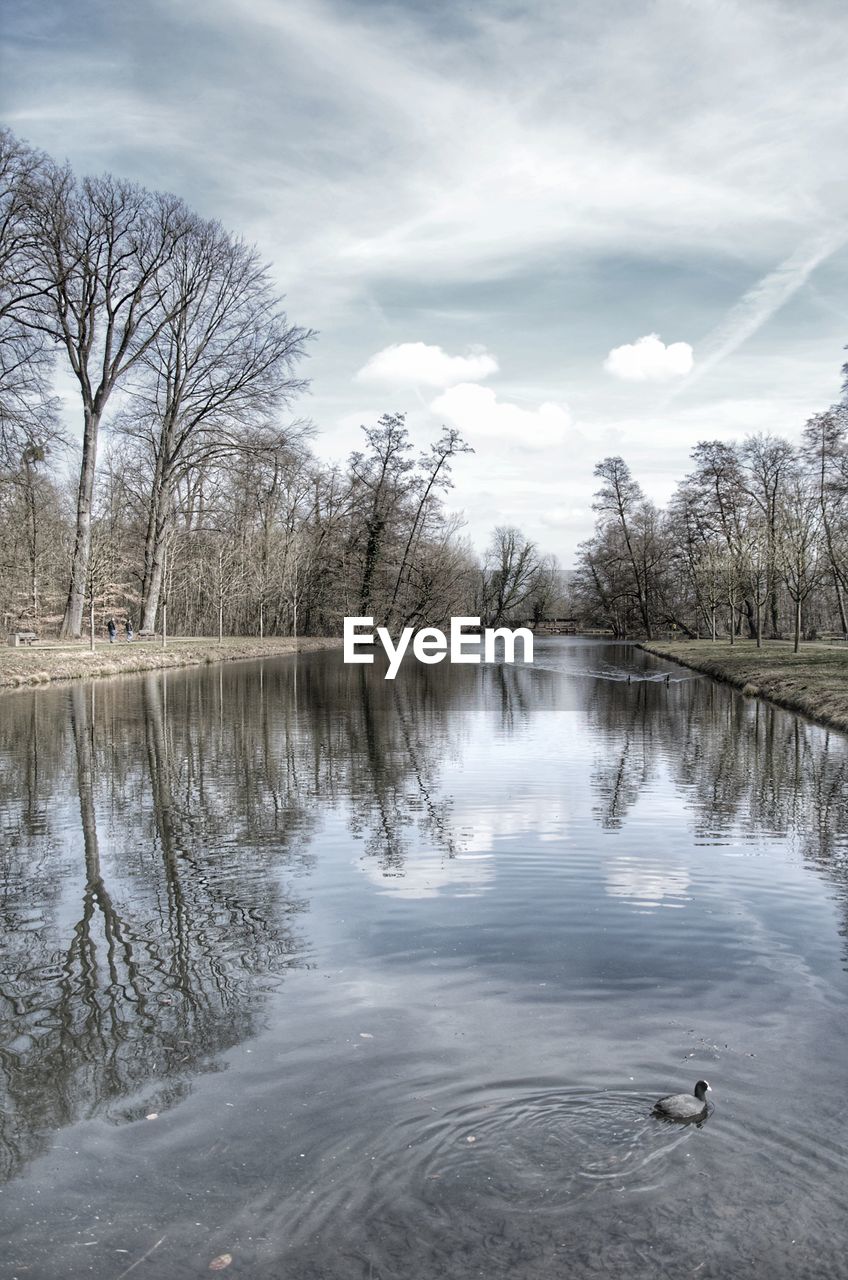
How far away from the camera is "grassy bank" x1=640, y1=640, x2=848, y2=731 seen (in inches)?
819

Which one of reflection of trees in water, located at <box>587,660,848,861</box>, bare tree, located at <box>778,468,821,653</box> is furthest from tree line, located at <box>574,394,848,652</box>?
reflection of trees in water, located at <box>587,660,848,861</box>

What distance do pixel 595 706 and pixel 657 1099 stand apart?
762 inches

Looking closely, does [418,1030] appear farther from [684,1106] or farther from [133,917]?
[133,917]

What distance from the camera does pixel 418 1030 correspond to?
16.7 ft

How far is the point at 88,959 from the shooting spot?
19.9 ft

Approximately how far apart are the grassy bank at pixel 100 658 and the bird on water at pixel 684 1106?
23.2 metres

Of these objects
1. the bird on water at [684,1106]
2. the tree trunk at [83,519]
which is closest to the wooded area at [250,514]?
the tree trunk at [83,519]

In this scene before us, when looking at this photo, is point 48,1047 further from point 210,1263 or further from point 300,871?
point 300,871

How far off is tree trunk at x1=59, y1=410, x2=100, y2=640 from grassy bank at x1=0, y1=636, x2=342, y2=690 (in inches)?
55.5

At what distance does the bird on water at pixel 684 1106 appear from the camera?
4172 mm

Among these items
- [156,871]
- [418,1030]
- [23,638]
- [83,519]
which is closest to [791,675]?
[83,519]

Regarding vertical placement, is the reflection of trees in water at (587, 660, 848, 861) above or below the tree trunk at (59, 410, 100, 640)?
below

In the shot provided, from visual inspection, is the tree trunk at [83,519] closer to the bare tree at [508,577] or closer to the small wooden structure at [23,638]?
the small wooden structure at [23,638]

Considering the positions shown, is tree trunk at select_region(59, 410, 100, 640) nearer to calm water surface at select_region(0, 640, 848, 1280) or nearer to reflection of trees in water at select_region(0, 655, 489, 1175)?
reflection of trees in water at select_region(0, 655, 489, 1175)
